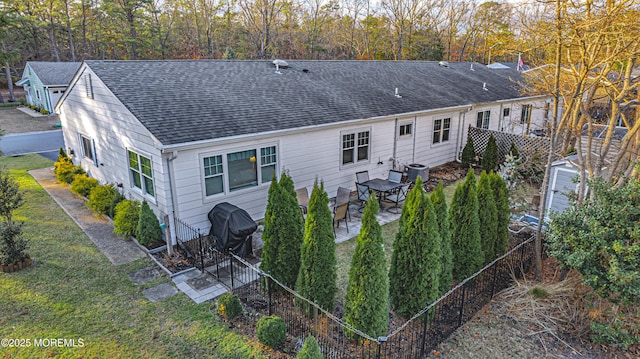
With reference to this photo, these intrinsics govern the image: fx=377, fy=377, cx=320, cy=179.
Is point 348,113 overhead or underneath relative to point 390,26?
underneath

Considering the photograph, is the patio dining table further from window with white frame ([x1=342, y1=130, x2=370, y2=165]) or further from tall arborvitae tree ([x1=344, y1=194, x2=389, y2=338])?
tall arborvitae tree ([x1=344, y1=194, x2=389, y2=338])

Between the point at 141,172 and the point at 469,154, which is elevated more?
the point at 141,172

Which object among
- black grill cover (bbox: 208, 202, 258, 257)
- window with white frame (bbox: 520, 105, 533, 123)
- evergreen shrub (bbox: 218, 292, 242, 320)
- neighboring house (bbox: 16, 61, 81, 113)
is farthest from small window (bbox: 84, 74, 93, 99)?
neighboring house (bbox: 16, 61, 81, 113)

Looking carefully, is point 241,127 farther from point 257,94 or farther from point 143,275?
point 143,275

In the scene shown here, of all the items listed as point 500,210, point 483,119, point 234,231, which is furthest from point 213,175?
point 483,119

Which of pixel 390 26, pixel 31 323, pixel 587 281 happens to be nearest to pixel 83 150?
pixel 31 323

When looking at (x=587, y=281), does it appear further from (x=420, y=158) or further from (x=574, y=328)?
(x=420, y=158)
